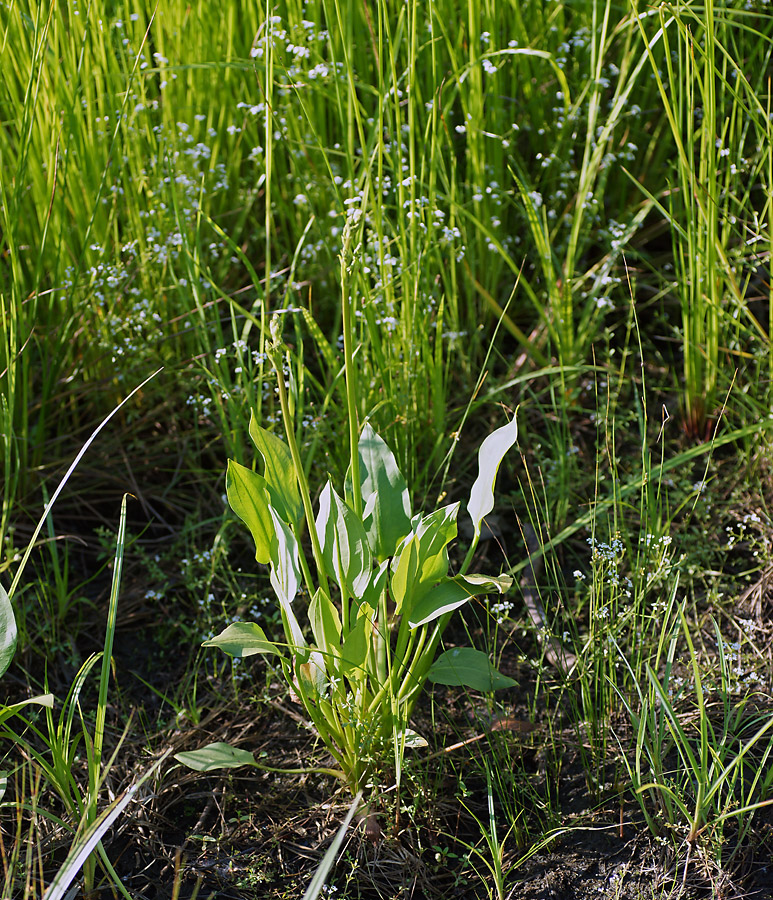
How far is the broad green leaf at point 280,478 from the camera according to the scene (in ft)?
3.56

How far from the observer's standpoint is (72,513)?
1599 millimetres

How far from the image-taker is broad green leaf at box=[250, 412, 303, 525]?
3.56ft

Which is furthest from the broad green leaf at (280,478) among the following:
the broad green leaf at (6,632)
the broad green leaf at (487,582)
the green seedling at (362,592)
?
the broad green leaf at (6,632)

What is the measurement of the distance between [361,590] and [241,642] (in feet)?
0.57

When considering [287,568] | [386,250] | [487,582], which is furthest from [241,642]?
[386,250]

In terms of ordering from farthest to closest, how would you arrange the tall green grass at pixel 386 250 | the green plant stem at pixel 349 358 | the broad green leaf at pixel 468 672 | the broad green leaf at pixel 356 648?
the tall green grass at pixel 386 250
the broad green leaf at pixel 468 672
the broad green leaf at pixel 356 648
the green plant stem at pixel 349 358

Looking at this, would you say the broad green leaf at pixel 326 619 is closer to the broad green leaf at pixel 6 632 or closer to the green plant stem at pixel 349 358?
the green plant stem at pixel 349 358

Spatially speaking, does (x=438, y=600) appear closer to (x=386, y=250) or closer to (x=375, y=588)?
(x=375, y=588)

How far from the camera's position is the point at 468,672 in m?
1.13

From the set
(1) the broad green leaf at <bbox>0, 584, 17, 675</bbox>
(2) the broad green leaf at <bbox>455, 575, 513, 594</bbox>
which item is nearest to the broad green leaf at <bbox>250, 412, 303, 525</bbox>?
(2) the broad green leaf at <bbox>455, 575, 513, 594</bbox>

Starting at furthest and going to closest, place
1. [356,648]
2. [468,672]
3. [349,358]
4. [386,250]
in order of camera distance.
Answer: [386,250]
[468,672]
[356,648]
[349,358]

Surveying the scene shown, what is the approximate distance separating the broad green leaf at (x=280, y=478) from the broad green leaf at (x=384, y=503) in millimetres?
113

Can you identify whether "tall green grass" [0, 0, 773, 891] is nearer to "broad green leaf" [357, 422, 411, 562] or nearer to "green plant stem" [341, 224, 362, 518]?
"broad green leaf" [357, 422, 411, 562]

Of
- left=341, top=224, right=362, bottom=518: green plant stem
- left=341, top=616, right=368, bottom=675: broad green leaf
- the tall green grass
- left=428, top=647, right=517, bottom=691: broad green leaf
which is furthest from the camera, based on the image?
the tall green grass
